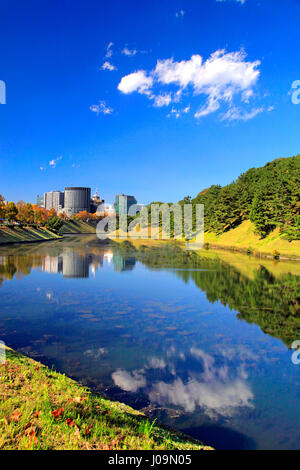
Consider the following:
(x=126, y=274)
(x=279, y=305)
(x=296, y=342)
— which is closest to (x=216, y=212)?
(x=126, y=274)

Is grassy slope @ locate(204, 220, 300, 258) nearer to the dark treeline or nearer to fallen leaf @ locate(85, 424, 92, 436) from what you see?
the dark treeline

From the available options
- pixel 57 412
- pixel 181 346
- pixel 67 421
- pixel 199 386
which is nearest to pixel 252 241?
pixel 181 346

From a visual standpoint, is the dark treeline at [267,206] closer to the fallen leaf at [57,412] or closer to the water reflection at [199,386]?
the water reflection at [199,386]

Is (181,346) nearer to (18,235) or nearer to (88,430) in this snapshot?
(88,430)

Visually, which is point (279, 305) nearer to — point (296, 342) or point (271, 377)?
point (296, 342)

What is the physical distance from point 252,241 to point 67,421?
68051 mm

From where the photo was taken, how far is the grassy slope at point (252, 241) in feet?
173

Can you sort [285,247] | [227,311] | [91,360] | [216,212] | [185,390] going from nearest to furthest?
[185,390] → [91,360] → [227,311] → [285,247] → [216,212]

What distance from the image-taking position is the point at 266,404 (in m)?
8.08

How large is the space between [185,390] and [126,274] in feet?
74.7

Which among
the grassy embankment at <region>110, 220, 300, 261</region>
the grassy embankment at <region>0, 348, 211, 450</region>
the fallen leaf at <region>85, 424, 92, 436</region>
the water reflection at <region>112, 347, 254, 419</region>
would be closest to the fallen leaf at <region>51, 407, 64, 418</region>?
the grassy embankment at <region>0, 348, 211, 450</region>

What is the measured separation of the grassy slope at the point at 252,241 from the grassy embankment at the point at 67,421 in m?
49.2

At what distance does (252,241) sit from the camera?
68750mm
